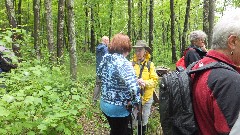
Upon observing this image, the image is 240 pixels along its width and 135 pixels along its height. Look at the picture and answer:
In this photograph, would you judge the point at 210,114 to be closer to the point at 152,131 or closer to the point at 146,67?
the point at 146,67

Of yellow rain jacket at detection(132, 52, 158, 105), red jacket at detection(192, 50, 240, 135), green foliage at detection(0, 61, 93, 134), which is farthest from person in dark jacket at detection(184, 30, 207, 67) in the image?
red jacket at detection(192, 50, 240, 135)

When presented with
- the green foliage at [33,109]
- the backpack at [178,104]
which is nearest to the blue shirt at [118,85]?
the green foliage at [33,109]

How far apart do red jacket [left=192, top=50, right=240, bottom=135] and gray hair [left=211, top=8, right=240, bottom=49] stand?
0.30 feet

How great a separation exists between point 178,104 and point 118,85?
7.69 feet

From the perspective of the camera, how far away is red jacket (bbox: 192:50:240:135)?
2.06 metres

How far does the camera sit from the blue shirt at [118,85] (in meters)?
4.57

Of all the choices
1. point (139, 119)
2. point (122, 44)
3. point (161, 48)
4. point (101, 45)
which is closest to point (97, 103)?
point (101, 45)

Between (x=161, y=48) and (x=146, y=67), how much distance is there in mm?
31846

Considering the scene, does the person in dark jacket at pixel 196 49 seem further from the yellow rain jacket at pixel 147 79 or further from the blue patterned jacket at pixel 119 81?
the blue patterned jacket at pixel 119 81

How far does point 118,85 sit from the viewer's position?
4.66 metres

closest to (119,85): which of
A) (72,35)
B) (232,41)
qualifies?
(232,41)

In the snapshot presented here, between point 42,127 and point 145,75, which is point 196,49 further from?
point 42,127

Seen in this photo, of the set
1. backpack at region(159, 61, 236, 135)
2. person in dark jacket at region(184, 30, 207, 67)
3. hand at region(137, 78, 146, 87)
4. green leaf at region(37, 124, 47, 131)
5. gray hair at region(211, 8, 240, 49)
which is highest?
gray hair at region(211, 8, 240, 49)

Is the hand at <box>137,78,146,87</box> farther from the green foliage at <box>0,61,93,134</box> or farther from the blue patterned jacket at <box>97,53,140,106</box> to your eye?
the green foliage at <box>0,61,93,134</box>
